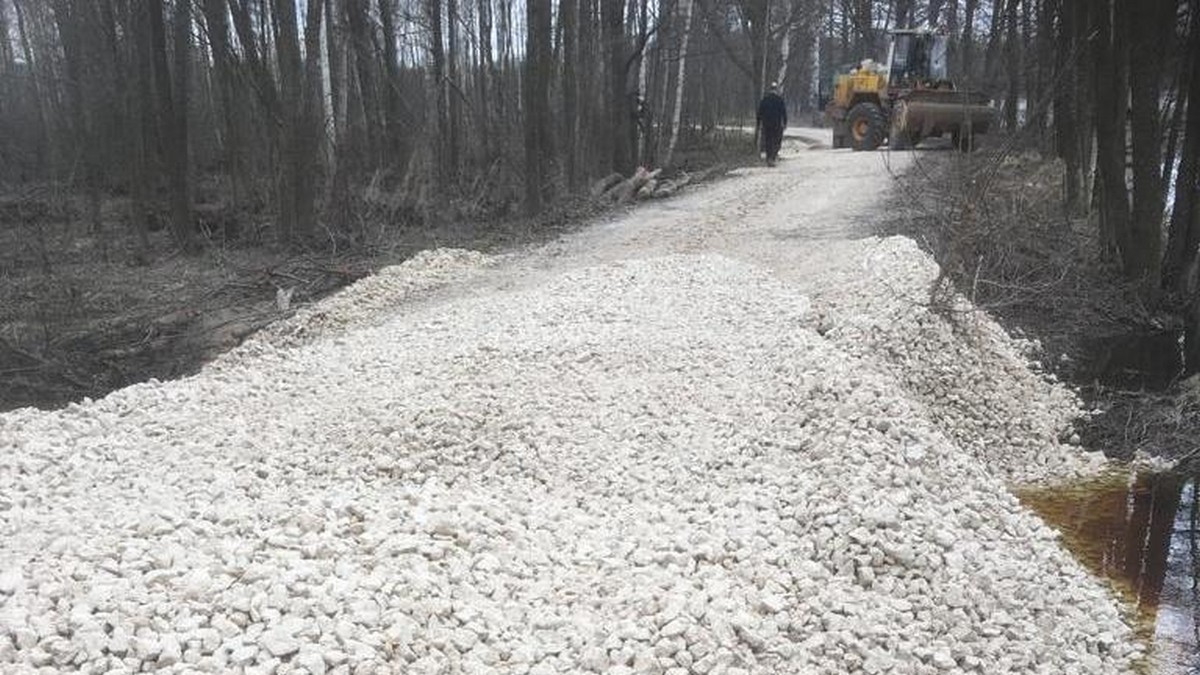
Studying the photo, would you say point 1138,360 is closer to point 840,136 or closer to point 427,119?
point 427,119

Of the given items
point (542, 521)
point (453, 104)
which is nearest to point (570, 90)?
point (453, 104)

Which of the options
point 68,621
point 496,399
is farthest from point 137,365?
point 68,621

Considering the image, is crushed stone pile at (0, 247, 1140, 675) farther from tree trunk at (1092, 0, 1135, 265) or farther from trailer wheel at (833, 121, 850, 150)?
trailer wheel at (833, 121, 850, 150)

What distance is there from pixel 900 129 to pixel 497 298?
1270cm

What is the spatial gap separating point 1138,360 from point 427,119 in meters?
Result: 12.5

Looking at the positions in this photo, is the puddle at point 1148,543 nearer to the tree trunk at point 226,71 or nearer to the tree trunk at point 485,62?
the tree trunk at point 226,71

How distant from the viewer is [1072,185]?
41.2 feet

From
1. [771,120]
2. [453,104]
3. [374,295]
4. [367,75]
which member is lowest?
[374,295]

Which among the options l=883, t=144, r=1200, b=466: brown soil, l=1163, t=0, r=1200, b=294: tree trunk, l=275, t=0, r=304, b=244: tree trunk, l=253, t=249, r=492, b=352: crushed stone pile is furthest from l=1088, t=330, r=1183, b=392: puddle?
l=275, t=0, r=304, b=244: tree trunk

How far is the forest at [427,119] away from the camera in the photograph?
1010 centimetres

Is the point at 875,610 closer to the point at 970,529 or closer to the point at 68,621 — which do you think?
the point at 970,529

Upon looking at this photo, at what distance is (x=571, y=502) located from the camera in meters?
5.32

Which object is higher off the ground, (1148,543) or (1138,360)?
(1138,360)

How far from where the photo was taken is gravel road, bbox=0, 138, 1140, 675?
394 cm
